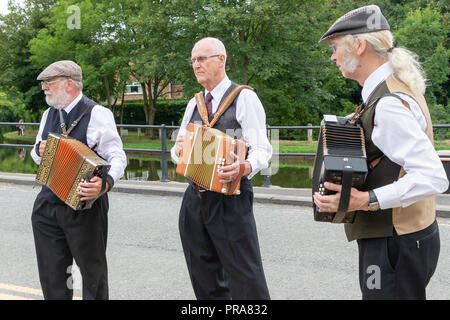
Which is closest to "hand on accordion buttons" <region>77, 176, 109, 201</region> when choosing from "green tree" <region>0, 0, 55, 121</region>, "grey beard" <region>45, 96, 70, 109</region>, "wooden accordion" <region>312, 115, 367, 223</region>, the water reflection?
"grey beard" <region>45, 96, 70, 109</region>

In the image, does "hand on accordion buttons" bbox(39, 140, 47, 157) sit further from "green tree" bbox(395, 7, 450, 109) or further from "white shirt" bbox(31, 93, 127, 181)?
"green tree" bbox(395, 7, 450, 109)

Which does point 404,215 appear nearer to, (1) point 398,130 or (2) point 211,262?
(1) point 398,130

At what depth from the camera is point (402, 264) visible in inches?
86.6

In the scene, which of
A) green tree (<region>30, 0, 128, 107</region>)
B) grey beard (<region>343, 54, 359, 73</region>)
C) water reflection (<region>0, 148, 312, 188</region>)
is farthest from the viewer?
green tree (<region>30, 0, 128, 107</region>)

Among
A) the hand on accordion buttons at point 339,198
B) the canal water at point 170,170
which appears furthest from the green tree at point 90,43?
the hand on accordion buttons at point 339,198

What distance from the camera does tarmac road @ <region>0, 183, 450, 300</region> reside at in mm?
4703

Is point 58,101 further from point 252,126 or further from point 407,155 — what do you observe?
point 407,155

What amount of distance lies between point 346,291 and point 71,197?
2.63 m

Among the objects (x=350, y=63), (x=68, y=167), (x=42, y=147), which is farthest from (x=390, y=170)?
(x=42, y=147)

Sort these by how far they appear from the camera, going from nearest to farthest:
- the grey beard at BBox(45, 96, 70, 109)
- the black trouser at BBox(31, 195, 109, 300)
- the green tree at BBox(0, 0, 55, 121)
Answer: the black trouser at BBox(31, 195, 109, 300)
the grey beard at BBox(45, 96, 70, 109)
the green tree at BBox(0, 0, 55, 121)

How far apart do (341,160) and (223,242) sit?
1.41 m

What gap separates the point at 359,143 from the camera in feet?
7.16
